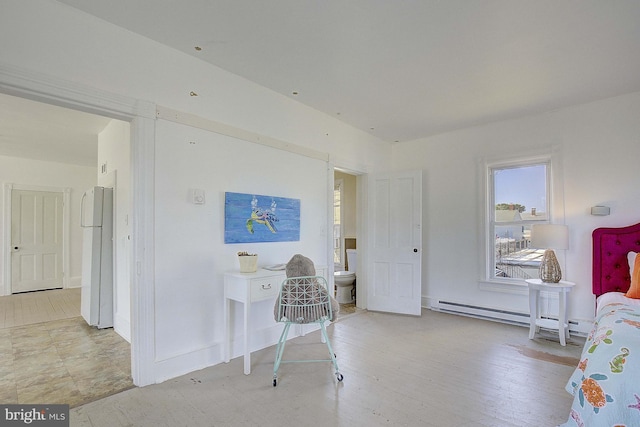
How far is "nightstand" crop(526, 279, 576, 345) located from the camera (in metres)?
3.36

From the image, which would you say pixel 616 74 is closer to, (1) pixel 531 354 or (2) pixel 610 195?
(2) pixel 610 195

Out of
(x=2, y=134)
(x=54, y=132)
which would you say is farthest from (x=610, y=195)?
(x=2, y=134)

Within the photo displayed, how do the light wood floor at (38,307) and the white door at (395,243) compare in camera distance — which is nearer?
the light wood floor at (38,307)

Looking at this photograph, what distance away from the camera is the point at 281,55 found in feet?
8.89

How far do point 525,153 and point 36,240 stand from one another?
8546 mm

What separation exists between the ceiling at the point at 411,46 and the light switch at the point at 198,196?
3.83ft

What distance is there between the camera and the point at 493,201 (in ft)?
14.5

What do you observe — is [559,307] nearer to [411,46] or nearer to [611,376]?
[611,376]

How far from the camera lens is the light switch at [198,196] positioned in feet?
8.99

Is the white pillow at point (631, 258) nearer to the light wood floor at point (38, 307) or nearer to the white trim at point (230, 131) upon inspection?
the white trim at point (230, 131)

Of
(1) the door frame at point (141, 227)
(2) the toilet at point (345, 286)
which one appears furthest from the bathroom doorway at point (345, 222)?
(1) the door frame at point (141, 227)

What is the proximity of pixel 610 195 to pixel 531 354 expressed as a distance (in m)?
2.01

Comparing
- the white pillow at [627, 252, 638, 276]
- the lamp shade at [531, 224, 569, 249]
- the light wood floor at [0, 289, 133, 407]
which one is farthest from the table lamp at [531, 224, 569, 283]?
the light wood floor at [0, 289, 133, 407]

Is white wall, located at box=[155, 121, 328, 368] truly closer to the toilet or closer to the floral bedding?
the toilet
